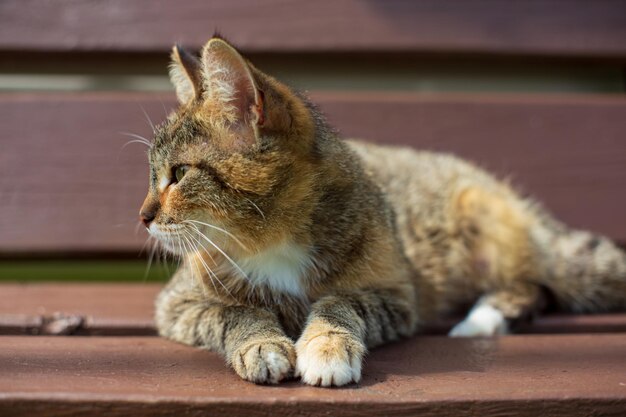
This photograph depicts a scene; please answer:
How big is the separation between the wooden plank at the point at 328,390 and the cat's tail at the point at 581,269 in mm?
617

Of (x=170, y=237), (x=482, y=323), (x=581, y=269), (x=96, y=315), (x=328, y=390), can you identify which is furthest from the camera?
(x=581, y=269)

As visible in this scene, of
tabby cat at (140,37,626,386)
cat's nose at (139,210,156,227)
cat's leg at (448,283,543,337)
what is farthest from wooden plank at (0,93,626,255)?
cat's nose at (139,210,156,227)

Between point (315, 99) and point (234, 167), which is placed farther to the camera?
point (315, 99)

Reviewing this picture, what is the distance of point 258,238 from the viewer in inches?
60.7

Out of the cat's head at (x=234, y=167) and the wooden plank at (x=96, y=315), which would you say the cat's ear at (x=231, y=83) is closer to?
the cat's head at (x=234, y=167)

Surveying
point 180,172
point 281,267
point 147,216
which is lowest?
point 281,267

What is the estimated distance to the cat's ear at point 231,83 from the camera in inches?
56.6

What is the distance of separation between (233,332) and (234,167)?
364 millimetres

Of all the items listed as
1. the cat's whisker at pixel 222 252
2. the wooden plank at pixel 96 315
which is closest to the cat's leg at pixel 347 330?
the cat's whisker at pixel 222 252

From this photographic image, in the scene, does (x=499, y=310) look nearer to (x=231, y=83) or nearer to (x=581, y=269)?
(x=581, y=269)

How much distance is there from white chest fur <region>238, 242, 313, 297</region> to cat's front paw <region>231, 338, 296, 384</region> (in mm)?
233

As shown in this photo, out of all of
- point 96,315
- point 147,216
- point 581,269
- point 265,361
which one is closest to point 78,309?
point 96,315

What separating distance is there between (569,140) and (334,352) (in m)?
1.57

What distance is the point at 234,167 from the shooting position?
1.50 m
